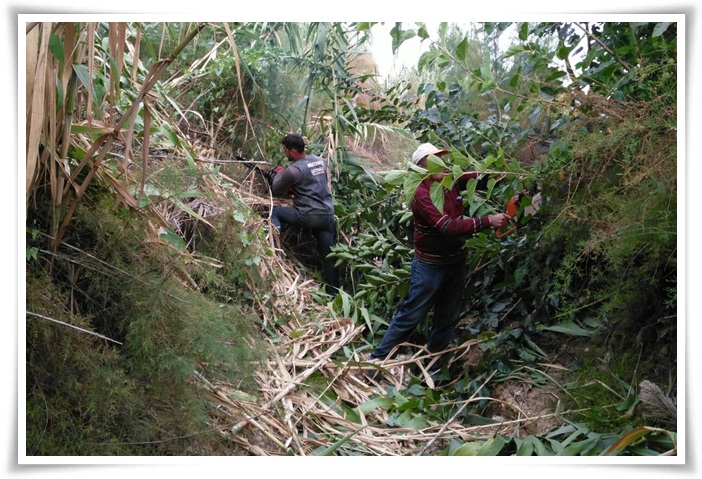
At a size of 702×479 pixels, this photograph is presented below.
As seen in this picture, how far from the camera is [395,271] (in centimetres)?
387

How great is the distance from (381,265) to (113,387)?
254 centimetres

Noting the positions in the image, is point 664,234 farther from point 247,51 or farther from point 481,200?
point 247,51

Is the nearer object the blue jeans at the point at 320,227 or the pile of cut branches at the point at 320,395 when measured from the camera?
the pile of cut branches at the point at 320,395

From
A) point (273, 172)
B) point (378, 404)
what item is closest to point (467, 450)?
point (378, 404)

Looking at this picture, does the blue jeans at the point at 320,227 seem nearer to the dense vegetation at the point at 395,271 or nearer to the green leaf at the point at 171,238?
the dense vegetation at the point at 395,271

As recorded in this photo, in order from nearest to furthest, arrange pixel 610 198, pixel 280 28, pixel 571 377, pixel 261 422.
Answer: pixel 610 198 < pixel 261 422 < pixel 571 377 < pixel 280 28

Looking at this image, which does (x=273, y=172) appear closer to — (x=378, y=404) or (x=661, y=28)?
(x=378, y=404)

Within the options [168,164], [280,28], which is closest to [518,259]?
[168,164]

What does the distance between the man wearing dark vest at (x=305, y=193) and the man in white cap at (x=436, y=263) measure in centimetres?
120

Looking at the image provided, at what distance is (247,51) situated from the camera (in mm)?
4629

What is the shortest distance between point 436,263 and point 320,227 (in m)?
1.61

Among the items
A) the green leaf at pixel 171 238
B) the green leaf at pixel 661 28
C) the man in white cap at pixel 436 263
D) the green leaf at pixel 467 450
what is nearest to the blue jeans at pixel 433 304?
the man in white cap at pixel 436 263

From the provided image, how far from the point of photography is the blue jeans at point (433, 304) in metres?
3.39
